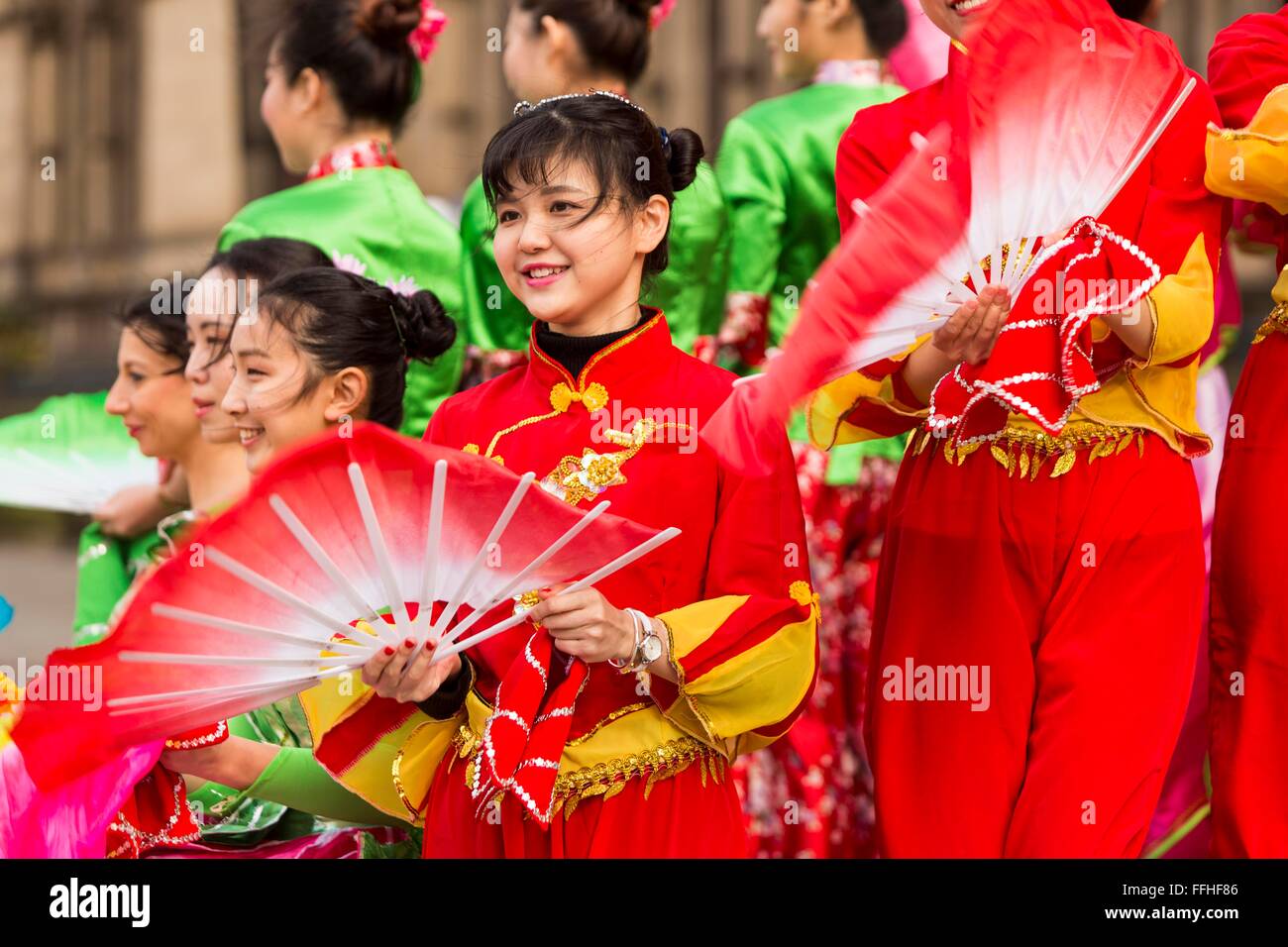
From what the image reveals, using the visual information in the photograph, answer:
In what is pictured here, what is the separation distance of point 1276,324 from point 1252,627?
427 mm

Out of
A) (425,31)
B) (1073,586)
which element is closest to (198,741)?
(1073,586)

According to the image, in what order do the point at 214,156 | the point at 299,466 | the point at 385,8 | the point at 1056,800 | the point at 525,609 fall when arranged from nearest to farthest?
the point at 299,466 → the point at 525,609 → the point at 1056,800 → the point at 385,8 → the point at 214,156

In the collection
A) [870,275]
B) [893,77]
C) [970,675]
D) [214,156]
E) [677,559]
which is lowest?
[970,675]

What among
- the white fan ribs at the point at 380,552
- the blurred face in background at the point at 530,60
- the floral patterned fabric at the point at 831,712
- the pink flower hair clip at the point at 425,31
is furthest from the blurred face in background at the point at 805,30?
the white fan ribs at the point at 380,552

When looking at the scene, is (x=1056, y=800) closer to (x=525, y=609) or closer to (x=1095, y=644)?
(x=1095, y=644)

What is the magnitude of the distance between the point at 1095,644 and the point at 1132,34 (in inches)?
31.0

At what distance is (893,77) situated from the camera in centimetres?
423

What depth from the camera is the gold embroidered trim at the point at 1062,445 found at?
256cm

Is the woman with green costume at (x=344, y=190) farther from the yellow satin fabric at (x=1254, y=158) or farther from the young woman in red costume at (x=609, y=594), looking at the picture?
the yellow satin fabric at (x=1254, y=158)

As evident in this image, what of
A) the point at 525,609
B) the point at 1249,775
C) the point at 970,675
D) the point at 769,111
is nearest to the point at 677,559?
the point at 525,609

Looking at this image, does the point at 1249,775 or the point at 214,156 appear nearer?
the point at 1249,775

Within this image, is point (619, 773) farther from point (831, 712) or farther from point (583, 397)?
point (831, 712)

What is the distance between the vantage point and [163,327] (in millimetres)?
3645

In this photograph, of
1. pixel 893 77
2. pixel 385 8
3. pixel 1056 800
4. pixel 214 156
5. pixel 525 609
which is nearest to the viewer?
pixel 525 609
